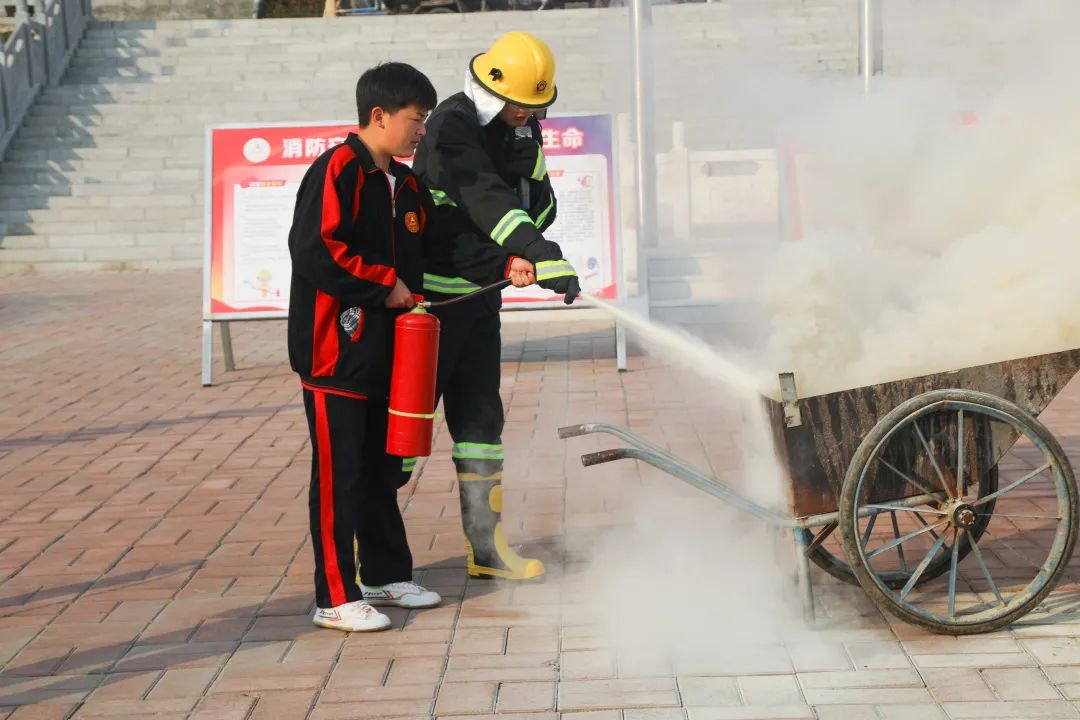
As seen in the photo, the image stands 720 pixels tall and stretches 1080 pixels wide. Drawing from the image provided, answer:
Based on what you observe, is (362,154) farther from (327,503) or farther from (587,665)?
(587,665)

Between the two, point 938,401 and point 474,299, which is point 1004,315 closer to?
point 938,401

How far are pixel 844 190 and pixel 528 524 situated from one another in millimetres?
1863

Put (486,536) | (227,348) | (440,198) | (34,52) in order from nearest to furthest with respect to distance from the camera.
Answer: (440,198)
(486,536)
(227,348)
(34,52)

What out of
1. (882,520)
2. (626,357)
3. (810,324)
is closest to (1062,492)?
(810,324)

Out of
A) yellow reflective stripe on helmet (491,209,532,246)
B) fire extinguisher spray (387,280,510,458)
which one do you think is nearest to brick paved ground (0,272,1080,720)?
fire extinguisher spray (387,280,510,458)

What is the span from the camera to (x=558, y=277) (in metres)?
4.11

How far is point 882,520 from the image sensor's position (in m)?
5.05

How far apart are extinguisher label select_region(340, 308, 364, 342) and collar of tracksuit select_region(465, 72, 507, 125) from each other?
79 cm

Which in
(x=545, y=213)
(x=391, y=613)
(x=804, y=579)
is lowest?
(x=391, y=613)

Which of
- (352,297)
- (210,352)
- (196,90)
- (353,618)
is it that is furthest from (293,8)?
(353,618)

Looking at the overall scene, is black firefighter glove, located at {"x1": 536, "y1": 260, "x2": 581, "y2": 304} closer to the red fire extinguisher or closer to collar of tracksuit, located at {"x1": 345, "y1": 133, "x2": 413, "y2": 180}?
the red fire extinguisher

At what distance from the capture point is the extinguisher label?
3.97 metres

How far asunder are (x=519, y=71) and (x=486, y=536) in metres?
1.57

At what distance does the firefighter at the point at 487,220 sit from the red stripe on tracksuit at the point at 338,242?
1.44 feet
